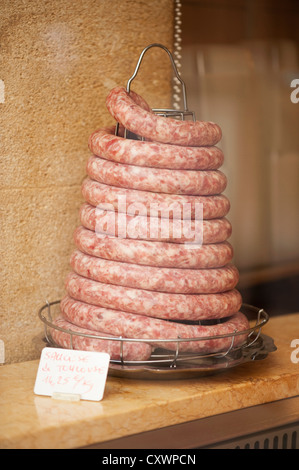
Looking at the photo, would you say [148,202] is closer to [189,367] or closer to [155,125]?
[155,125]

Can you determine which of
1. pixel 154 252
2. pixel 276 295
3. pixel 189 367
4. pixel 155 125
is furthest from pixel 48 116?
pixel 276 295

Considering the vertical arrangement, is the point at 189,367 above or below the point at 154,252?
below

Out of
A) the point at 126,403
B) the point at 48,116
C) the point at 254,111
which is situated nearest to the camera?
the point at 126,403

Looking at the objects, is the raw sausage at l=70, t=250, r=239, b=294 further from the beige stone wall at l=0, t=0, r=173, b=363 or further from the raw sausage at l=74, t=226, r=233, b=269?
the beige stone wall at l=0, t=0, r=173, b=363

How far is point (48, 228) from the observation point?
1596 millimetres

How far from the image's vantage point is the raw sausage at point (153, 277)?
1.31 meters

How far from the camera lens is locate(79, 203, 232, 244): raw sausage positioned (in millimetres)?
1316

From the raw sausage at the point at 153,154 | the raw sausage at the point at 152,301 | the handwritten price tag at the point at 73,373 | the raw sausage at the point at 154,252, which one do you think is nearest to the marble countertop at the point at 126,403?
the handwritten price tag at the point at 73,373

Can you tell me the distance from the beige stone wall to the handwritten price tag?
0.54 feet

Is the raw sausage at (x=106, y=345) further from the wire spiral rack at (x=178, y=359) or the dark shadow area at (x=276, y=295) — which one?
the dark shadow area at (x=276, y=295)

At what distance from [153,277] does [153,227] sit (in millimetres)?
105

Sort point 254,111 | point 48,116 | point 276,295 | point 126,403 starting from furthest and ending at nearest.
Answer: point 276,295 < point 254,111 < point 48,116 < point 126,403

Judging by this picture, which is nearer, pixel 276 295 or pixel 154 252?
pixel 154 252

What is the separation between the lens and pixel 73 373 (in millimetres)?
1267
